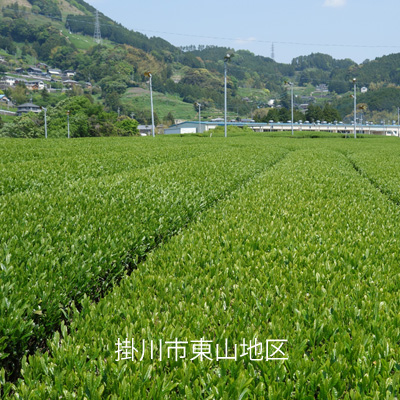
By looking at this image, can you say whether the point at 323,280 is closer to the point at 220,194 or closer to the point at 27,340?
the point at 27,340

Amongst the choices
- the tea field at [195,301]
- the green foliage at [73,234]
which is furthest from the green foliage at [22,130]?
the tea field at [195,301]

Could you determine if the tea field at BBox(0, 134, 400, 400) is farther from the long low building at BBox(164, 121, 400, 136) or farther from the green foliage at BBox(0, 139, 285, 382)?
the long low building at BBox(164, 121, 400, 136)

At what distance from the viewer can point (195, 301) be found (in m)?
3.62

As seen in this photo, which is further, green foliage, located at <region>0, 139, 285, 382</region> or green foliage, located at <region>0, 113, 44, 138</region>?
green foliage, located at <region>0, 113, 44, 138</region>

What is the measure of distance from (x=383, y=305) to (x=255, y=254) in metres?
1.74

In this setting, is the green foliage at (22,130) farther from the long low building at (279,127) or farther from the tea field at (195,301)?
the tea field at (195,301)

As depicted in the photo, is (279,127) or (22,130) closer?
(22,130)

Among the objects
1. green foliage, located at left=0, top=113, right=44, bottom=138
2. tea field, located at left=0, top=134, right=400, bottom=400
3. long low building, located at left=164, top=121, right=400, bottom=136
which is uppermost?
long low building, located at left=164, top=121, right=400, bottom=136

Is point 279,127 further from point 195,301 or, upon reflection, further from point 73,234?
point 195,301

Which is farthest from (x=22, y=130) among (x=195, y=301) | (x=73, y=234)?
(x=195, y=301)

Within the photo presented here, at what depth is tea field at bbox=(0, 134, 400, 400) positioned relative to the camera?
8.17 feet

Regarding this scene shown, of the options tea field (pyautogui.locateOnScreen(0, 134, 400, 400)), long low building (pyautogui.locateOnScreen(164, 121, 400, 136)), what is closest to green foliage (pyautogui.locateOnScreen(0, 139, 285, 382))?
tea field (pyautogui.locateOnScreen(0, 134, 400, 400))

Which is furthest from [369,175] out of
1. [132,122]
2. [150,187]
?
[132,122]

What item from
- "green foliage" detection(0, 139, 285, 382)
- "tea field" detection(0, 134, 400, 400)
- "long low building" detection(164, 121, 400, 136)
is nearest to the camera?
"tea field" detection(0, 134, 400, 400)
